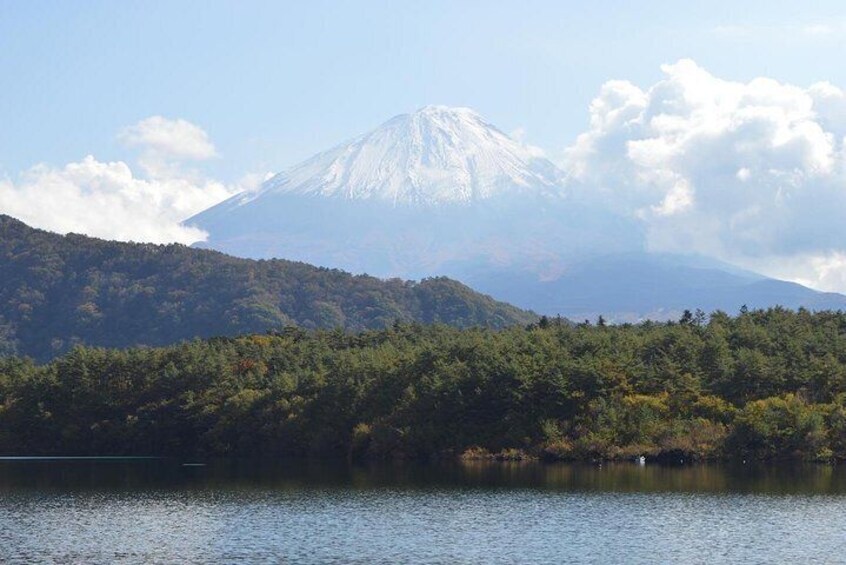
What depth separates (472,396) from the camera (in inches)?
3519

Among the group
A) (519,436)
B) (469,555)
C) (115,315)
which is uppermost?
(115,315)

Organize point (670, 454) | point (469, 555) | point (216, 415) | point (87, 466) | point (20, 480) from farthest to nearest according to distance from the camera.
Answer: point (216, 415) < point (87, 466) < point (670, 454) < point (20, 480) < point (469, 555)

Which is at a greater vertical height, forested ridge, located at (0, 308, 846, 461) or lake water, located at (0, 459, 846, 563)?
forested ridge, located at (0, 308, 846, 461)

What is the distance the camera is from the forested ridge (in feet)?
274

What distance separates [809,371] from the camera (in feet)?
285

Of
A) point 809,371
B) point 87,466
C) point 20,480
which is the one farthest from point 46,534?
point 809,371

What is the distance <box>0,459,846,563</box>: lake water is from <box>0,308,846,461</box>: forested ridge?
5.15 meters

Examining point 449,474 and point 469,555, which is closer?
point 469,555

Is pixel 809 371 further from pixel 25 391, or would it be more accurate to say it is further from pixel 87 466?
pixel 25 391

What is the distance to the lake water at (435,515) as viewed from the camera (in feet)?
154

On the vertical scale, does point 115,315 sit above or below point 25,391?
above

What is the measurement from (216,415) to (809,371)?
4271 centimetres

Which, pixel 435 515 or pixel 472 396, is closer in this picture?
pixel 435 515

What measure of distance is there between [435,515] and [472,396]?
3220cm
